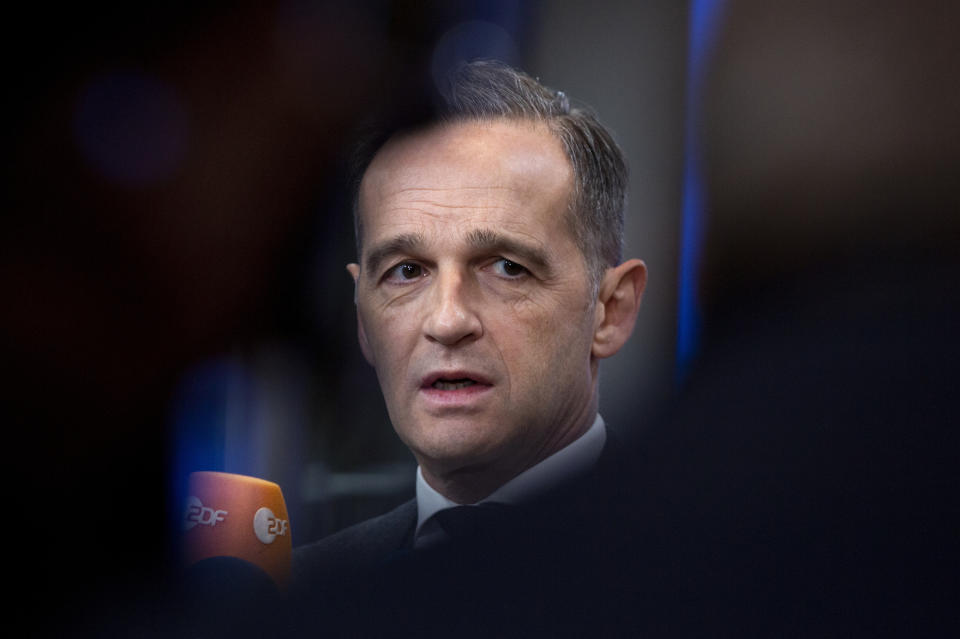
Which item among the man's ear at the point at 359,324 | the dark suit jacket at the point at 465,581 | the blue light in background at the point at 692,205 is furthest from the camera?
the man's ear at the point at 359,324

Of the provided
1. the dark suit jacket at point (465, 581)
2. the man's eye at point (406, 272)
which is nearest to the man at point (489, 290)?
the man's eye at point (406, 272)

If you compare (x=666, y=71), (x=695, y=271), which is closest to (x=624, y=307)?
(x=695, y=271)

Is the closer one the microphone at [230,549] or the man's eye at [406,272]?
the microphone at [230,549]

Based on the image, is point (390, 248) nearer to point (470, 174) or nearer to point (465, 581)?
point (470, 174)

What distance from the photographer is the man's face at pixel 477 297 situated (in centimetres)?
105

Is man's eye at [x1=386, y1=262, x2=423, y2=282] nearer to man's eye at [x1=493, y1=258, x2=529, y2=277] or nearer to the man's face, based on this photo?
the man's face

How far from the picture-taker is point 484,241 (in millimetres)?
1058

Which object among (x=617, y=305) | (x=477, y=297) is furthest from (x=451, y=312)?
(x=617, y=305)

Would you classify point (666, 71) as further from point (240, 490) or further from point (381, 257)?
point (240, 490)

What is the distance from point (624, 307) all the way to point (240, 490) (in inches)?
23.0

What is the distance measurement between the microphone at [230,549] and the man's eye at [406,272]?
33 cm

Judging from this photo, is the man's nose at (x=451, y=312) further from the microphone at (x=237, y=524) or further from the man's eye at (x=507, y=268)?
the microphone at (x=237, y=524)

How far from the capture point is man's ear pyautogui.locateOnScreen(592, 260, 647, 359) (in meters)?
1.10

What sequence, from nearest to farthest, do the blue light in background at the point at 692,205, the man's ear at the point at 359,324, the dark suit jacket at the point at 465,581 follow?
1. the dark suit jacket at the point at 465,581
2. the blue light in background at the point at 692,205
3. the man's ear at the point at 359,324
